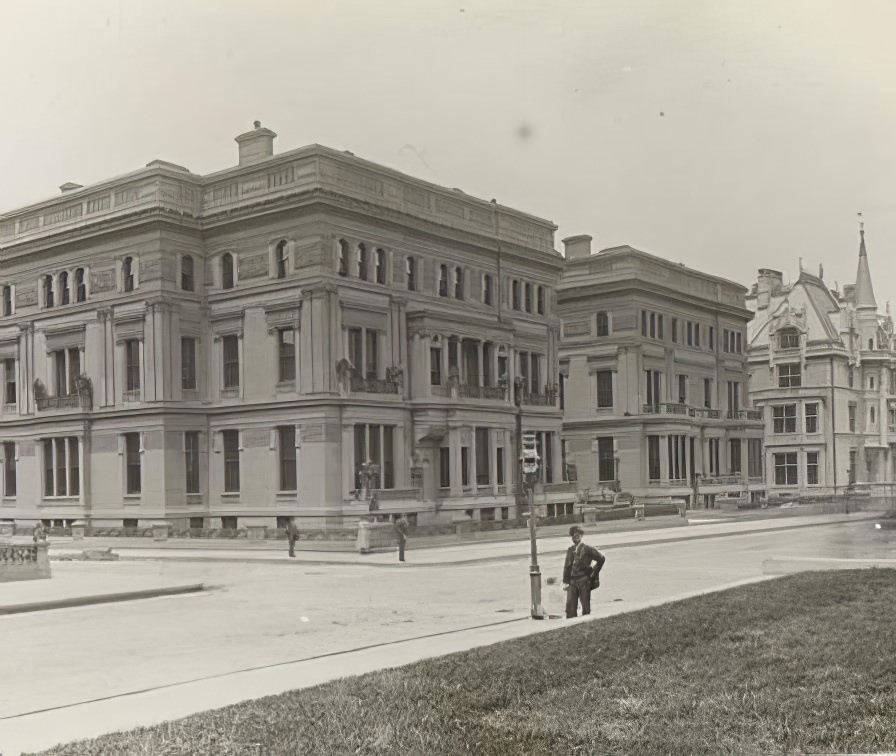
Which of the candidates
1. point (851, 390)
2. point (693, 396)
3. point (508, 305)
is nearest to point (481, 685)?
point (508, 305)

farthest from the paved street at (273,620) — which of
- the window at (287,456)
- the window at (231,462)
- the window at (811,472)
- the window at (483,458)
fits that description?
the window at (811,472)

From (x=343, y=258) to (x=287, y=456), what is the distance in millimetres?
8761

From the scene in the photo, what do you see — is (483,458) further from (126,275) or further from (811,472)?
(811,472)

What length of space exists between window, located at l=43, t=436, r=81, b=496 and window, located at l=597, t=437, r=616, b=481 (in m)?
34.6

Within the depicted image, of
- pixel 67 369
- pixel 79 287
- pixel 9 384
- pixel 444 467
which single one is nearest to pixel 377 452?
pixel 444 467

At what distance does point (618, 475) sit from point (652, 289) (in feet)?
40.5

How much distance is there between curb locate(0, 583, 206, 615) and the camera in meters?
23.0

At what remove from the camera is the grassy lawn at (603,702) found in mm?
10336

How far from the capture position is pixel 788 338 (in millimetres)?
91562

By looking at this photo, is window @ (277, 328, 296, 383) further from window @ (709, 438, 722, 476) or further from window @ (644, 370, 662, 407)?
window @ (709, 438, 722, 476)

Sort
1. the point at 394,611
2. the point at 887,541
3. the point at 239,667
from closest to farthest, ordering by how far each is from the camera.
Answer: the point at 239,667, the point at 394,611, the point at 887,541

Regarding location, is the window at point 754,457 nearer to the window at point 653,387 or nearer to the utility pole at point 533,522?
the window at point 653,387

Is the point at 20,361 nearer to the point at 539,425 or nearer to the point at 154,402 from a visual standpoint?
the point at 154,402

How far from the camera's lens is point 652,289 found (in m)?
74.1
